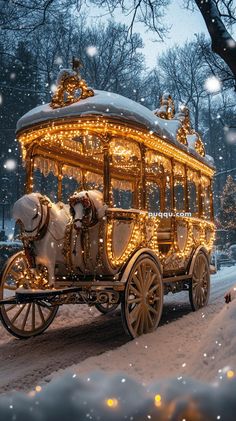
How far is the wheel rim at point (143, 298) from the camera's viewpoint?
19.2 ft

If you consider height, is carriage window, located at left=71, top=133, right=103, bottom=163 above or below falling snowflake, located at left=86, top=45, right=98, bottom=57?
below

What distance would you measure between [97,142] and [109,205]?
2.76 m

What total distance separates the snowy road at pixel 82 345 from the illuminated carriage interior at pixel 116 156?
104 cm

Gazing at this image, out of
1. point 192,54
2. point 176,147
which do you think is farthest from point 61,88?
point 192,54

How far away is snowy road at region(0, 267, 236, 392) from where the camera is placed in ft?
14.8

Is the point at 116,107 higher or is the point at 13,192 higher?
the point at 13,192

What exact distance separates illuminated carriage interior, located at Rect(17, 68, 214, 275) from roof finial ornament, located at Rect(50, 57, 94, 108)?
0.08ft

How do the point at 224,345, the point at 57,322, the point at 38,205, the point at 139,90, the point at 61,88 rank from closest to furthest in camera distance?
the point at 224,345
the point at 38,205
the point at 61,88
the point at 57,322
the point at 139,90

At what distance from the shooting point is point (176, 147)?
7.93 meters

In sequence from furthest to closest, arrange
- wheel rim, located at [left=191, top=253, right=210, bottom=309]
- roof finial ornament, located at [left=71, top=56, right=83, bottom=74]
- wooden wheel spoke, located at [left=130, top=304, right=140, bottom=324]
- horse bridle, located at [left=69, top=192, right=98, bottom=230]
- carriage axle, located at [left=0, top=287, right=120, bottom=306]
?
1. wheel rim, located at [left=191, top=253, right=210, bottom=309]
2. roof finial ornament, located at [left=71, top=56, right=83, bottom=74]
3. wooden wheel spoke, located at [left=130, top=304, right=140, bottom=324]
4. horse bridle, located at [left=69, top=192, right=98, bottom=230]
5. carriage axle, located at [left=0, top=287, right=120, bottom=306]

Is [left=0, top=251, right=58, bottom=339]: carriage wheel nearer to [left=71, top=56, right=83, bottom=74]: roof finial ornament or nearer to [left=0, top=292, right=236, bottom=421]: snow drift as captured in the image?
[left=0, top=292, right=236, bottom=421]: snow drift

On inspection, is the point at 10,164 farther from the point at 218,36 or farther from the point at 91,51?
the point at 218,36

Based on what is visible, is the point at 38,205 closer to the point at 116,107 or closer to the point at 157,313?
the point at 116,107

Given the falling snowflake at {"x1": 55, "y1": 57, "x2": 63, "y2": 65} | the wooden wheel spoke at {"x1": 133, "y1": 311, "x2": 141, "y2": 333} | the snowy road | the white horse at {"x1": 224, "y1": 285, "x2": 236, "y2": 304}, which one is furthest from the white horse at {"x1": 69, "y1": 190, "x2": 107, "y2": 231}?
the falling snowflake at {"x1": 55, "y1": 57, "x2": 63, "y2": 65}
